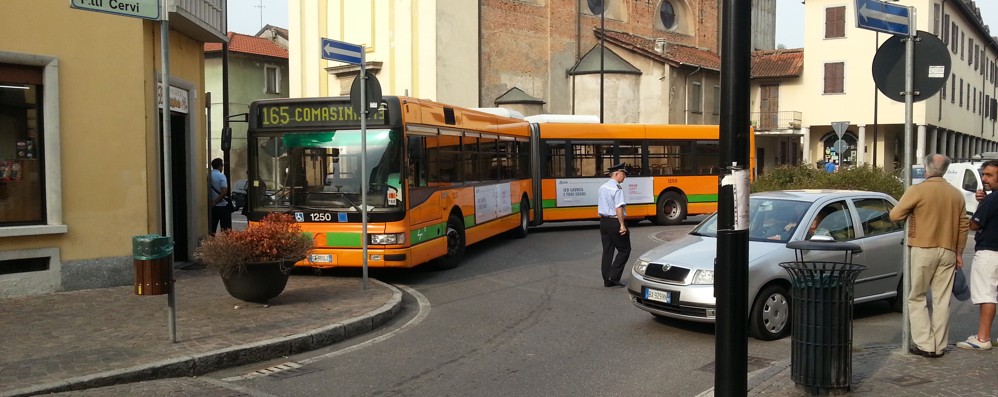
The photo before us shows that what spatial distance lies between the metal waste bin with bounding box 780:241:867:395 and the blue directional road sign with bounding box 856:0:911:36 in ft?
7.34

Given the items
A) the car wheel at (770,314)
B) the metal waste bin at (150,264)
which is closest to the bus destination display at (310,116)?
the metal waste bin at (150,264)

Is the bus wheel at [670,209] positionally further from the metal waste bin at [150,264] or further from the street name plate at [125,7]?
the street name plate at [125,7]

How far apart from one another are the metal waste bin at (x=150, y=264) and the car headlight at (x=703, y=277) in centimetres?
498

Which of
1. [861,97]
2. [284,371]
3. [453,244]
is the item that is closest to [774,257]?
[284,371]

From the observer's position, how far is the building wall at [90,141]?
10.2 meters

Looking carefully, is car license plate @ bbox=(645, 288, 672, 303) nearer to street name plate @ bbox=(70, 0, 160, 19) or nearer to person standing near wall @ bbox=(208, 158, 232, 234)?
street name plate @ bbox=(70, 0, 160, 19)

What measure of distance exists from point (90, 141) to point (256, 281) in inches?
128

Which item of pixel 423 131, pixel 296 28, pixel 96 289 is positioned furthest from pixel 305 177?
pixel 296 28

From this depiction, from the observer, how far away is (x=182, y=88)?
1387cm

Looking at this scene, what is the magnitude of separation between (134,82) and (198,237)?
3.95 m

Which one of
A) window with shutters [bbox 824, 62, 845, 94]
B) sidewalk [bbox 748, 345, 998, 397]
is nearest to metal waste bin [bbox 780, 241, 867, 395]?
sidewalk [bbox 748, 345, 998, 397]

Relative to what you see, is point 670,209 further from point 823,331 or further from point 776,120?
point 776,120

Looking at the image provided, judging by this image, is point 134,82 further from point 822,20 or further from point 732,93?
point 822,20

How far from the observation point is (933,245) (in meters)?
6.85
